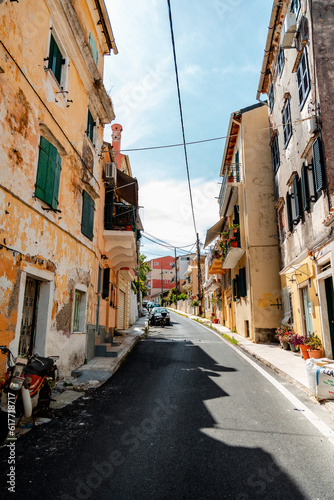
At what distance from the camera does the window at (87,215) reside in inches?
393

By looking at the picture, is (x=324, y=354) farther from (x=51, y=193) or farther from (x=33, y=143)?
(x=33, y=143)

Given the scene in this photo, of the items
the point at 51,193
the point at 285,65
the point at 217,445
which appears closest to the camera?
the point at 217,445

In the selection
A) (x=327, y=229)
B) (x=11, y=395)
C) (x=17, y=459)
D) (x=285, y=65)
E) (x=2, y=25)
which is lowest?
(x=17, y=459)

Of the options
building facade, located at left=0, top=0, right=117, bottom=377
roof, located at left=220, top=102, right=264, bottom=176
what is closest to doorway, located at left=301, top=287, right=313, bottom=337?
building facade, located at left=0, top=0, right=117, bottom=377

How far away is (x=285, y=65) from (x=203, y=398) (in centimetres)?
1348

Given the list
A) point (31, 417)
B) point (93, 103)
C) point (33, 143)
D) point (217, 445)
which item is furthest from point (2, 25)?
point (217, 445)

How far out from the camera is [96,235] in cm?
1168

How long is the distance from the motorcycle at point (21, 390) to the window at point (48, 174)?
3400mm

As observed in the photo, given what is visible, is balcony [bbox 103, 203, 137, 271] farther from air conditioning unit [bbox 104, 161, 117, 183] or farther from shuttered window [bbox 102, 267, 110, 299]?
air conditioning unit [bbox 104, 161, 117, 183]

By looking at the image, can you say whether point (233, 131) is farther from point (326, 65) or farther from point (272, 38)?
point (326, 65)

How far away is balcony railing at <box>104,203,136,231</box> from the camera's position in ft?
43.7

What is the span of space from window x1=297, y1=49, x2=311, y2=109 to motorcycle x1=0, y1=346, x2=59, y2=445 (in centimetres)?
1106

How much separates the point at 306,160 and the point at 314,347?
6051 mm

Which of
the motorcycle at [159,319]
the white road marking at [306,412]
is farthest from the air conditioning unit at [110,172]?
the motorcycle at [159,319]
